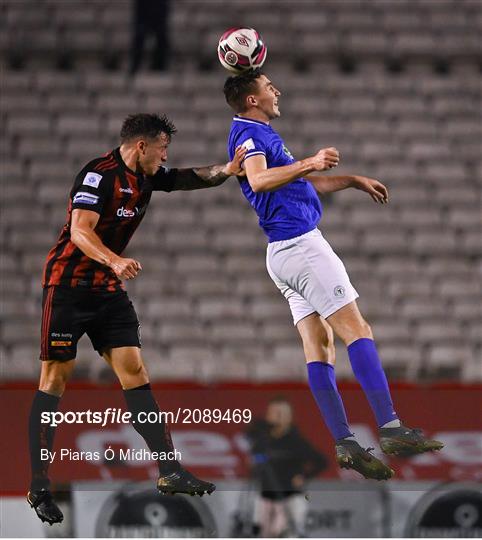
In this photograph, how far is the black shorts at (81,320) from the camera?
5.42 m

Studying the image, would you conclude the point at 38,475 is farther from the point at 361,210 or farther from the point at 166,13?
the point at 166,13

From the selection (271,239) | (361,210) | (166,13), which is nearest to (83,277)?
(271,239)

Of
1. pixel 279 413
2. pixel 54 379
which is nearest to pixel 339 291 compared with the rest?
pixel 54 379

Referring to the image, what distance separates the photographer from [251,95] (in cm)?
544

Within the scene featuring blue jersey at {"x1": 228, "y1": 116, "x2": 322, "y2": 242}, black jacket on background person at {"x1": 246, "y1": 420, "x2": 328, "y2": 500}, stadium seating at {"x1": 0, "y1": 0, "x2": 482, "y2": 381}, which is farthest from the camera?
stadium seating at {"x1": 0, "y1": 0, "x2": 482, "y2": 381}

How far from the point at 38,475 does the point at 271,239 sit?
4.78 feet

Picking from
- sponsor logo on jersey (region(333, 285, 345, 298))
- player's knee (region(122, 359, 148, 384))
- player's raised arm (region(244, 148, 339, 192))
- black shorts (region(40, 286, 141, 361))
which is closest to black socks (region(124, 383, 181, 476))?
player's knee (region(122, 359, 148, 384))

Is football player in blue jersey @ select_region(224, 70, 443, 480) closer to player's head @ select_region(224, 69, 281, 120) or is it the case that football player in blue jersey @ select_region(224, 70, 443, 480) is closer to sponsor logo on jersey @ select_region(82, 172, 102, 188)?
player's head @ select_region(224, 69, 281, 120)

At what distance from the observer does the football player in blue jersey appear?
5250 millimetres

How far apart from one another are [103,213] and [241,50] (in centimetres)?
91

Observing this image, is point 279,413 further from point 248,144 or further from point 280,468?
point 248,144

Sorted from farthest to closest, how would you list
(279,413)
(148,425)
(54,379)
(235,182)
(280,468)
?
(235,182), (280,468), (279,413), (148,425), (54,379)

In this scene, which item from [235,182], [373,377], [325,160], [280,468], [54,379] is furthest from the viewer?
[235,182]

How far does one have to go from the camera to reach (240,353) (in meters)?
10.2
